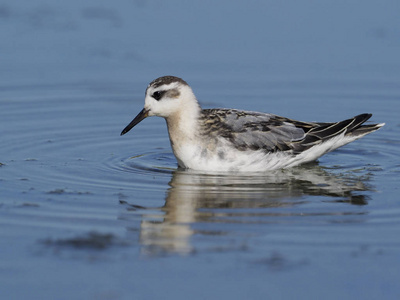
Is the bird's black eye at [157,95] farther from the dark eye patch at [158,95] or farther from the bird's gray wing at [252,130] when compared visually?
the bird's gray wing at [252,130]

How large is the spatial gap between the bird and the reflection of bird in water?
238 mm

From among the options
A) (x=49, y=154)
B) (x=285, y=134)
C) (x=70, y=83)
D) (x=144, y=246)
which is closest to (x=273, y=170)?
(x=285, y=134)

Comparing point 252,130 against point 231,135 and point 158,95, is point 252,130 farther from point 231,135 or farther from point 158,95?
point 158,95

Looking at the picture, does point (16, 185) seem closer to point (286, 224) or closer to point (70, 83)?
point (286, 224)

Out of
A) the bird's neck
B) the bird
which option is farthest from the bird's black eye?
the bird's neck

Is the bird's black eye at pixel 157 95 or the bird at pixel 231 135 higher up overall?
the bird's black eye at pixel 157 95

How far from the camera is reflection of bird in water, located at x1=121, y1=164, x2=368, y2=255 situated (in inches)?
355

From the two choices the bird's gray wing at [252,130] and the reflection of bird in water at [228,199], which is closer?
the reflection of bird in water at [228,199]

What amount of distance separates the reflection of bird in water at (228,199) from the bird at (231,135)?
0.24 m

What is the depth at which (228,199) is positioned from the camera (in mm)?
10266

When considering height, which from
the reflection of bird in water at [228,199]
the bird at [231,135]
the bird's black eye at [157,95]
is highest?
the bird's black eye at [157,95]

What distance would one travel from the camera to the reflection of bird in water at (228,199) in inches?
355

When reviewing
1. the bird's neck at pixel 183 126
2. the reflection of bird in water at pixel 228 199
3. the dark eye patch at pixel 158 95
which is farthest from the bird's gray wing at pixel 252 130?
the dark eye patch at pixel 158 95

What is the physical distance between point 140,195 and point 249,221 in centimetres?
173
